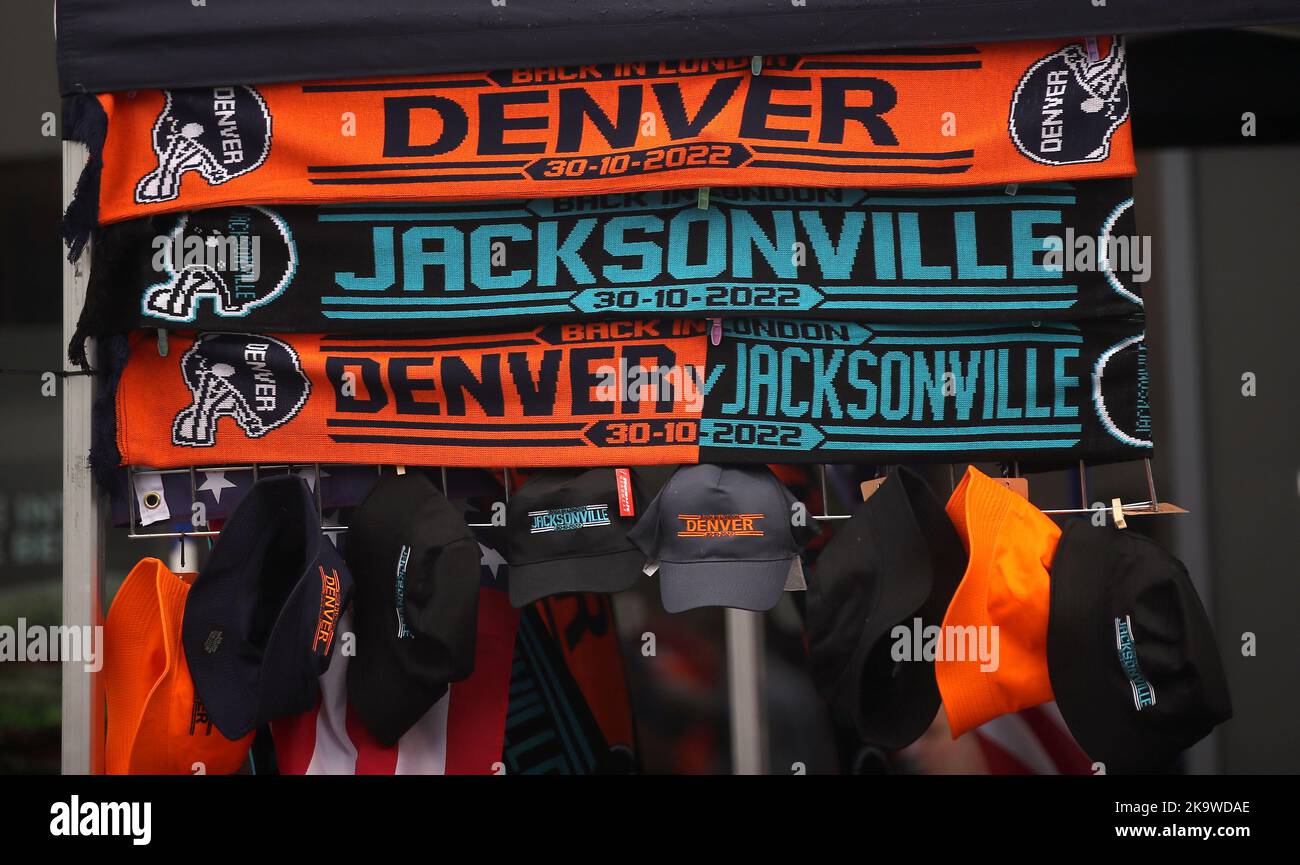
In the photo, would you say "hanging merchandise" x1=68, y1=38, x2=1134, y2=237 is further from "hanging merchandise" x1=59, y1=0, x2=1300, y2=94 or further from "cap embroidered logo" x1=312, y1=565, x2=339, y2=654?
"cap embroidered logo" x1=312, y1=565, x2=339, y2=654

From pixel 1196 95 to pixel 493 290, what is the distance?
1.61m

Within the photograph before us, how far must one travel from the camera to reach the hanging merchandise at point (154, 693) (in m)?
2.11

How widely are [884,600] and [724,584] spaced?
30 cm

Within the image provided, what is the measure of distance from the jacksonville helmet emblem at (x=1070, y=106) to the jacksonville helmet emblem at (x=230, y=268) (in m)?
1.52

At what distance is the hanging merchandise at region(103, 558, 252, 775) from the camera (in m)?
2.11

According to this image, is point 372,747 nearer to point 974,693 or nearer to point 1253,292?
point 974,693

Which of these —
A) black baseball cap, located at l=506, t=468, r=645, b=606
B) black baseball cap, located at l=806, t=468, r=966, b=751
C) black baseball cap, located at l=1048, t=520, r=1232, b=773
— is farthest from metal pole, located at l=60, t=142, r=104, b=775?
black baseball cap, located at l=1048, t=520, r=1232, b=773

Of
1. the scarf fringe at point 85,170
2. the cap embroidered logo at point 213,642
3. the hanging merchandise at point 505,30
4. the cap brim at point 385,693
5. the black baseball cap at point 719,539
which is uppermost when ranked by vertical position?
the hanging merchandise at point 505,30

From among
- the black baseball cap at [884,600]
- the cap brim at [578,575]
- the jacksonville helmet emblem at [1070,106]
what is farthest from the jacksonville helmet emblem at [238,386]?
the jacksonville helmet emblem at [1070,106]

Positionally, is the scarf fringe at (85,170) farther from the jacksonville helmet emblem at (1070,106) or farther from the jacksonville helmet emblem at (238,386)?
the jacksonville helmet emblem at (1070,106)

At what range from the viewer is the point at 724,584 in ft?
6.84

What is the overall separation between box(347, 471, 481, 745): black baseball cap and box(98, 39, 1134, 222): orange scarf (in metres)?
0.65

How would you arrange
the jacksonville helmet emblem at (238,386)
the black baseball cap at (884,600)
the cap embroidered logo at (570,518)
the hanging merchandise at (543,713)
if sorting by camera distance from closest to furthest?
the black baseball cap at (884,600) < the cap embroidered logo at (570,518) < the jacksonville helmet emblem at (238,386) < the hanging merchandise at (543,713)

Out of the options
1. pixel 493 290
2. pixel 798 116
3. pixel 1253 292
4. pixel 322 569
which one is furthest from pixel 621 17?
pixel 1253 292
